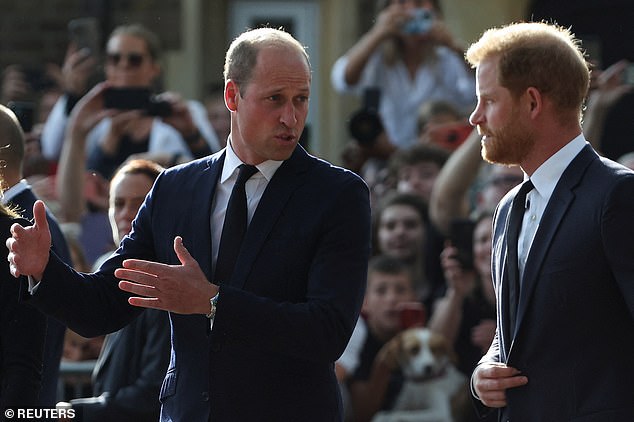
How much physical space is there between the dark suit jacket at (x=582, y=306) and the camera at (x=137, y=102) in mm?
4519

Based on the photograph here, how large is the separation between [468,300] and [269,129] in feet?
10.8

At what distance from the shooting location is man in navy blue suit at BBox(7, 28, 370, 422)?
11.4 ft

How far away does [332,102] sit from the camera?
1088cm

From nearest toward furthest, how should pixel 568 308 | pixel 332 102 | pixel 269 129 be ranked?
pixel 568 308 < pixel 269 129 < pixel 332 102

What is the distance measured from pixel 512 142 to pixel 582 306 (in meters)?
0.51

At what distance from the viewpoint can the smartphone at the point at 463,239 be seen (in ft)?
22.4

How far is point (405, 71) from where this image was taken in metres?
8.44

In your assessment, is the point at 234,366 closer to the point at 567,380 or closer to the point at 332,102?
the point at 567,380

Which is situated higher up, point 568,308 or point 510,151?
point 510,151

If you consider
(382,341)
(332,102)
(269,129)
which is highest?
(269,129)

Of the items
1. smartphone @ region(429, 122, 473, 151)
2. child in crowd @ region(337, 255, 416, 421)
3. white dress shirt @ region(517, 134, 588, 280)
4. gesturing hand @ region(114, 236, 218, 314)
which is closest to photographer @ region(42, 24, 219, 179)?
smartphone @ region(429, 122, 473, 151)

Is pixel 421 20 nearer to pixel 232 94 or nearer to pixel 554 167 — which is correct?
pixel 232 94

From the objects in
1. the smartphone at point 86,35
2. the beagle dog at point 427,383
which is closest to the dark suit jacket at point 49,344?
the beagle dog at point 427,383

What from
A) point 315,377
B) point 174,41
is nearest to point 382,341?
point 315,377
